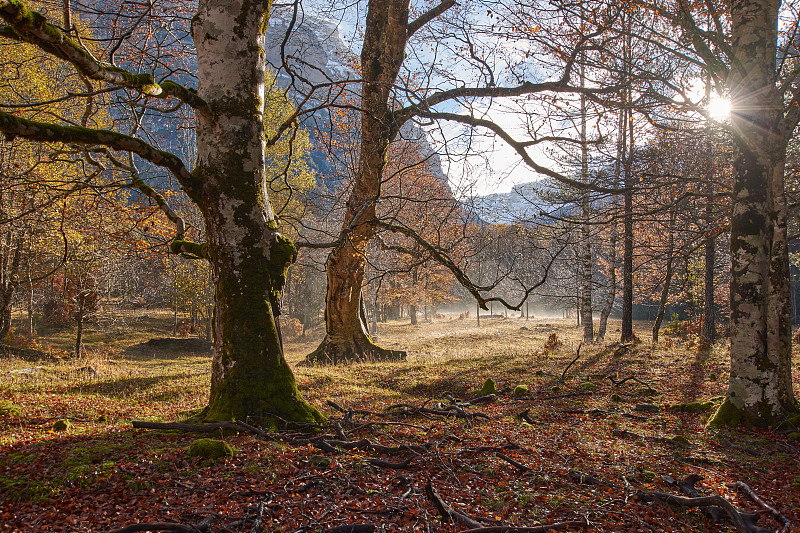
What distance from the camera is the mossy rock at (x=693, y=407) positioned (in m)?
6.39

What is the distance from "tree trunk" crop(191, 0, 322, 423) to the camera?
15.3 ft

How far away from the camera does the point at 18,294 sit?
18453 millimetres

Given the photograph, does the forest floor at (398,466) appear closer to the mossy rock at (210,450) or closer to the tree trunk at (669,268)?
the mossy rock at (210,450)

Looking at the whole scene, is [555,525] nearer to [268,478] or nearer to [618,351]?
[268,478]

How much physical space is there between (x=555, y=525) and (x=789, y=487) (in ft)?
9.13

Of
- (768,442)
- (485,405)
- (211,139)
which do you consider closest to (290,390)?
(211,139)

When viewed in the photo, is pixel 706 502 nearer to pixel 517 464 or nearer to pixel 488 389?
pixel 517 464

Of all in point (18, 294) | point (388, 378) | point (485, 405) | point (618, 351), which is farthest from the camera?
point (18, 294)

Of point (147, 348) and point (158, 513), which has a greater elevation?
point (158, 513)

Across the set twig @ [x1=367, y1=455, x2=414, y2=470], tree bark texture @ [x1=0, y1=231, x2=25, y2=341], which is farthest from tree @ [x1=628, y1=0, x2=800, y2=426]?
tree bark texture @ [x1=0, y1=231, x2=25, y2=341]

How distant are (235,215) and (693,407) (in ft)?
23.5

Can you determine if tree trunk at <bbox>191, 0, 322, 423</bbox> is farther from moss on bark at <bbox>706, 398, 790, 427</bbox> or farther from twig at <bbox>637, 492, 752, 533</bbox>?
moss on bark at <bbox>706, 398, 790, 427</bbox>

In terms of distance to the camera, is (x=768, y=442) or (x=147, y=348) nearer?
(x=768, y=442)

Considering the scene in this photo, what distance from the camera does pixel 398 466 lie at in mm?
3664
